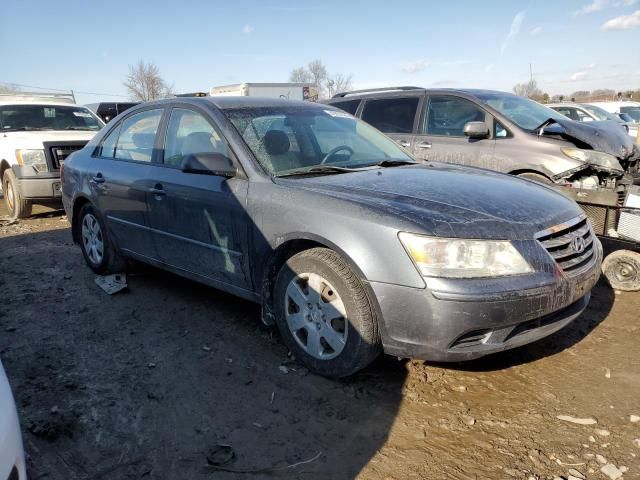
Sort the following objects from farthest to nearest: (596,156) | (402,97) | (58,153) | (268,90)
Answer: (268,90) < (58,153) < (402,97) < (596,156)

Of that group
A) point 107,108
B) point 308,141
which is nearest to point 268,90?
point 107,108

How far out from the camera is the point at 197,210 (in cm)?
357

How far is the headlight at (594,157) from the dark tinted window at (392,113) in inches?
78.3

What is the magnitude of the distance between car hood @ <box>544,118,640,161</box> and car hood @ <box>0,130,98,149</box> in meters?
6.86

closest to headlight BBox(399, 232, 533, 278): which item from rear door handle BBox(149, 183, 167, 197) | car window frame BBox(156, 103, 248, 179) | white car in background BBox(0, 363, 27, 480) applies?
car window frame BBox(156, 103, 248, 179)

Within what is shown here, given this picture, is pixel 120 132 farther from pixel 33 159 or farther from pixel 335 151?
pixel 33 159

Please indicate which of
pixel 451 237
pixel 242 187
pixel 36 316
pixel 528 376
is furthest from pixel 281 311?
pixel 36 316

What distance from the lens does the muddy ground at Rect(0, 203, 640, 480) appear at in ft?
7.64

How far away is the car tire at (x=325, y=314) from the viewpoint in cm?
274

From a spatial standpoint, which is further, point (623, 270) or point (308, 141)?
point (623, 270)

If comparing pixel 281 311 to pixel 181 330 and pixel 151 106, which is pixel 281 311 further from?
pixel 151 106

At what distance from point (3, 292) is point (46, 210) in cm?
476

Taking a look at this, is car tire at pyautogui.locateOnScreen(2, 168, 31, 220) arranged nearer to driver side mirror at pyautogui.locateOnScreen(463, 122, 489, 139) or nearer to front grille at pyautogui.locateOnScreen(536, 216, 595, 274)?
driver side mirror at pyautogui.locateOnScreen(463, 122, 489, 139)

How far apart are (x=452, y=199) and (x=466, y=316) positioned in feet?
2.34
